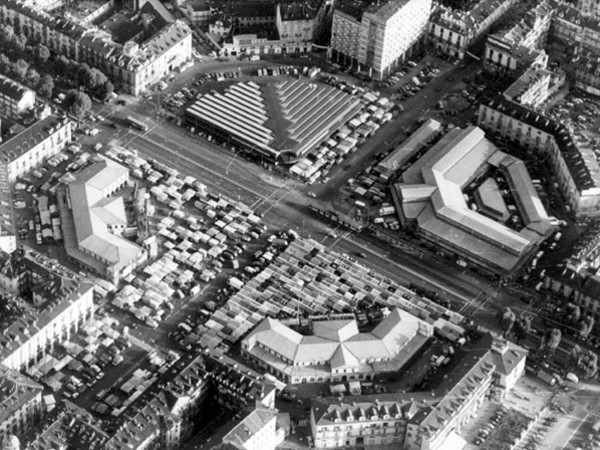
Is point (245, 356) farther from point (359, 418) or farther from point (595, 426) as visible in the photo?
point (595, 426)

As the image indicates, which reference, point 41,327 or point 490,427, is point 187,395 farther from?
point 490,427

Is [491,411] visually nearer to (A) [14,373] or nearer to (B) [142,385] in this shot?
(B) [142,385]

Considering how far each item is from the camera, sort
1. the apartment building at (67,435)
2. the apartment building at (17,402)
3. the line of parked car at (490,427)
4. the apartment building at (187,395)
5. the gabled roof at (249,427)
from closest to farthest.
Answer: the apartment building at (67,435), the gabled roof at (249,427), the apartment building at (17,402), the apartment building at (187,395), the line of parked car at (490,427)

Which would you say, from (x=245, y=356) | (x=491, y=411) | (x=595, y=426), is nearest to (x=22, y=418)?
(x=245, y=356)

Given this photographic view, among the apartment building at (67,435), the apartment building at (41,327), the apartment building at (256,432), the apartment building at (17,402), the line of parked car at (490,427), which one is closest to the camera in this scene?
the apartment building at (67,435)

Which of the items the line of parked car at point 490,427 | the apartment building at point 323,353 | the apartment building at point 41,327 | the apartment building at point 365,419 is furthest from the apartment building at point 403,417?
the apartment building at point 41,327

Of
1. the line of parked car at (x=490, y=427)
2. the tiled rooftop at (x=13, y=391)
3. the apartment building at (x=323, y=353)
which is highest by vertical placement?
the tiled rooftop at (x=13, y=391)

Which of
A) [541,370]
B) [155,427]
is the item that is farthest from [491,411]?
[155,427]

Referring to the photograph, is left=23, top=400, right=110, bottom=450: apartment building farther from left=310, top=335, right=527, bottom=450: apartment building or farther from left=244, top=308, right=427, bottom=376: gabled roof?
left=310, top=335, right=527, bottom=450: apartment building

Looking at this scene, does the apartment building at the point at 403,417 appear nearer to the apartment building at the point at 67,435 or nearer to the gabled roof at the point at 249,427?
the gabled roof at the point at 249,427

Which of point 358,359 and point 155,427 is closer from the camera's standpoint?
point 155,427
